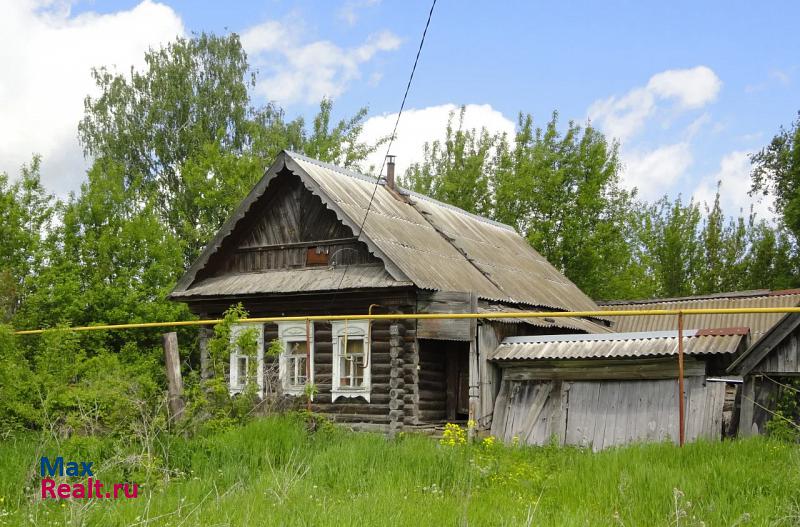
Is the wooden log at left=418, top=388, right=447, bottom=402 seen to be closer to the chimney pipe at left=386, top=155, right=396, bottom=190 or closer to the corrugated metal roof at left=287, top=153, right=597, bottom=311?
the corrugated metal roof at left=287, top=153, right=597, bottom=311

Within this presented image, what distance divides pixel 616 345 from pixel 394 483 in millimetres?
6144

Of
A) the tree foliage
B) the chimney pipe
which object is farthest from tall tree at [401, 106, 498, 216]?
the chimney pipe

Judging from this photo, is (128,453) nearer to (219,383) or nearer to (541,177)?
(219,383)

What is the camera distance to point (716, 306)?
23.5 metres

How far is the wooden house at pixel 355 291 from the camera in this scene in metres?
14.7

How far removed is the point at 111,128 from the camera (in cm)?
3388

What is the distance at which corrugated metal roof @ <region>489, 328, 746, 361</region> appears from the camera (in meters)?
12.1

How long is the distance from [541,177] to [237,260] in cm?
1903

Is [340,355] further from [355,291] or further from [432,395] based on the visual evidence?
[432,395]

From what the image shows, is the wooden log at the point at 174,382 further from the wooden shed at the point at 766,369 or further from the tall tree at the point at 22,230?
the tall tree at the point at 22,230

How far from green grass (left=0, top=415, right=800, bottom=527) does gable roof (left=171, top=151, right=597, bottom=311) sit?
19.1ft

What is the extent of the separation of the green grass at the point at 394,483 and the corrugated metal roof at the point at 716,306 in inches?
500

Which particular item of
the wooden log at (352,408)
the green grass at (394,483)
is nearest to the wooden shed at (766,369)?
the green grass at (394,483)

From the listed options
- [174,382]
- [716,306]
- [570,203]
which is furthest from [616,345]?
[570,203]
